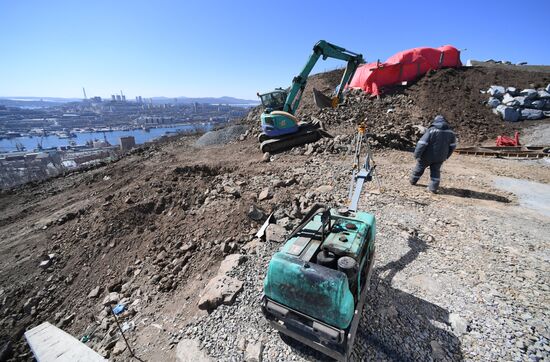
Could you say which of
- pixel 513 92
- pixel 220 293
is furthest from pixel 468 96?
pixel 220 293

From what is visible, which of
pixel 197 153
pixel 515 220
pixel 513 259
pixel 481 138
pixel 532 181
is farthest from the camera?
pixel 197 153

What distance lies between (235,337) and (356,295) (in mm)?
1621

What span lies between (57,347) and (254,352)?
130 inches

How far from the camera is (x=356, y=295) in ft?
8.79

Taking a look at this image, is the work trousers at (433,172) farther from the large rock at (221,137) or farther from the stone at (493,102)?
the stone at (493,102)

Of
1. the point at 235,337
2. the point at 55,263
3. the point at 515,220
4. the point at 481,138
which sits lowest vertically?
the point at 55,263

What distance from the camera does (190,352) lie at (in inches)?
117

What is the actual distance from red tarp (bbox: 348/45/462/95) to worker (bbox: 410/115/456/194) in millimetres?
11828

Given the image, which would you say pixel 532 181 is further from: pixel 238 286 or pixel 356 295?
pixel 238 286

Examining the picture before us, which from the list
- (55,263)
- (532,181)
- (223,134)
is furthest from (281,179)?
(223,134)

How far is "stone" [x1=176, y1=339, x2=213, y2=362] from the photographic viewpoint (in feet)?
9.40

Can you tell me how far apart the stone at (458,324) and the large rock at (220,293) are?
2840 mm

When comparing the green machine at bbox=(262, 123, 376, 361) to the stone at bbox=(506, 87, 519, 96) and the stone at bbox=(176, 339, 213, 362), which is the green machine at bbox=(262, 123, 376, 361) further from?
the stone at bbox=(506, 87, 519, 96)

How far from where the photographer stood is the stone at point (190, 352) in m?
2.87
